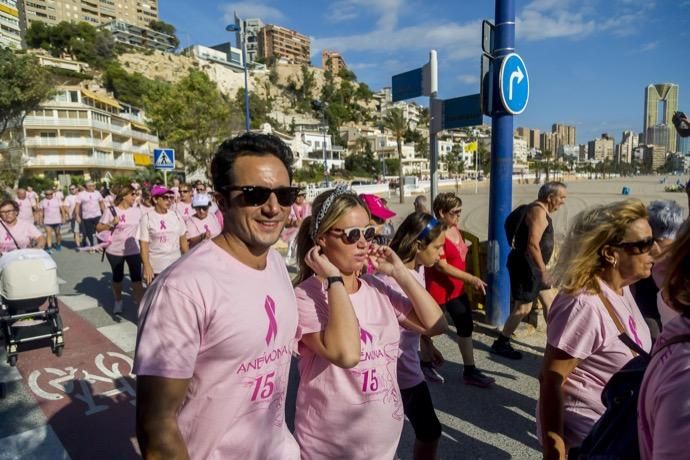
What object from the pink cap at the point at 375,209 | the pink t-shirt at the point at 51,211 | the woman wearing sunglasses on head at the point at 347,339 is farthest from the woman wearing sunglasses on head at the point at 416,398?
the pink t-shirt at the point at 51,211

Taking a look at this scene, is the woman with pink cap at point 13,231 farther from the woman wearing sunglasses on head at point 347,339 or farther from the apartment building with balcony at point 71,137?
the apartment building with balcony at point 71,137

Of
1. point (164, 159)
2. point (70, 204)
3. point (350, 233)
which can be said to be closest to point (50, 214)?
point (70, 204)

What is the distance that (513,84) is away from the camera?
17.1 ft

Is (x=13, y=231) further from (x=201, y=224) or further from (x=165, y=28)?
(x=165, y=28)

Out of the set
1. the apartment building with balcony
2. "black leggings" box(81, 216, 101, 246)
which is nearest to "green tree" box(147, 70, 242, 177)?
"black leggings" box(81, 216, 101, 246)

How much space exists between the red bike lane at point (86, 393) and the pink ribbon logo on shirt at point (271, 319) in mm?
2339

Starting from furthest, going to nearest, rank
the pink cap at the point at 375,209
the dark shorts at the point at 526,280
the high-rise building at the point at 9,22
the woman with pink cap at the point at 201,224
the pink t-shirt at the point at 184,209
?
the high-rise building at the point at 9,22 < the pink t-shirt at the point at 184,209 < the woman with pink cap at the point at 201,224 < the dark shorts at the point at 526,280 < the pink cap at the point at 375,209

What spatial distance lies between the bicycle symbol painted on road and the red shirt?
9.49 feet

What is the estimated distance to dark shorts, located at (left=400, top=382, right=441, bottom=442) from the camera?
7.78 ft

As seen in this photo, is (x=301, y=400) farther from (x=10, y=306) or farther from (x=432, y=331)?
(x=10, y=306)

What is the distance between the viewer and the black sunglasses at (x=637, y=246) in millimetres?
1982

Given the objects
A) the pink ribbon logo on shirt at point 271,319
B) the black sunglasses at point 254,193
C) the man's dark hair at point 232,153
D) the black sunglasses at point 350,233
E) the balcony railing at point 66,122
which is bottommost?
the pink ribbon logo on shirt at point 271,319

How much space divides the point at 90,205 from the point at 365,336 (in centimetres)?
1249

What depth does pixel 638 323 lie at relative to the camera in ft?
6.58
